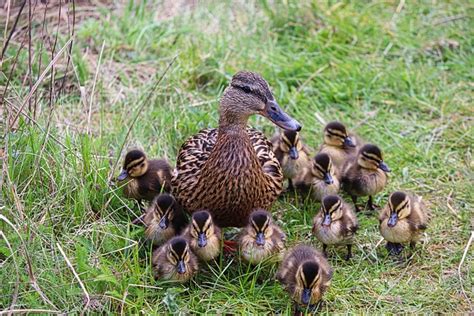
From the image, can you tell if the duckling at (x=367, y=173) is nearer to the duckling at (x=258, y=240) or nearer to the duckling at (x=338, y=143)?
the duckling at (x=338, y=143)

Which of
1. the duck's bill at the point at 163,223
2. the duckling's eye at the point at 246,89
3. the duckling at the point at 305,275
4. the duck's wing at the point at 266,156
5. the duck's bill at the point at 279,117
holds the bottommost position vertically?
the duckling at the point at 305,275

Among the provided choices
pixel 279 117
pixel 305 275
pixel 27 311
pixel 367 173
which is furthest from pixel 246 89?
pixel 27 311

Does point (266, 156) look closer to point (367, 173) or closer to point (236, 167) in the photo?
point (236, 167)

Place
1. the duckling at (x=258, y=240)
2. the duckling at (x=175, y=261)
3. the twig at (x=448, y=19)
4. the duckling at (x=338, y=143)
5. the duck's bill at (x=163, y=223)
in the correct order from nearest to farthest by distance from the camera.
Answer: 1. the duckling at (x=175, y=261)
2. the duckling at (x=258, y=240)
3. the duck's bill at (x=163, y=223)
4. the duckling at (x=338, y=143)
5. the twig at (x=448, y=19)

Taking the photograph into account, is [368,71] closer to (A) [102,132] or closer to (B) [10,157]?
(A) [102,132]

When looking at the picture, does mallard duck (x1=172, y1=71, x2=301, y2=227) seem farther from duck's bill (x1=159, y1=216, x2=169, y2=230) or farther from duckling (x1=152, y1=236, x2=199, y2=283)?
duckling (x1=152, y1=236, x2=199, y2=283)

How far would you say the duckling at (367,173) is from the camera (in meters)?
4.86

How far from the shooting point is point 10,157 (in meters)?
4.29

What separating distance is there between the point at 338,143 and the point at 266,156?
2.25 feet

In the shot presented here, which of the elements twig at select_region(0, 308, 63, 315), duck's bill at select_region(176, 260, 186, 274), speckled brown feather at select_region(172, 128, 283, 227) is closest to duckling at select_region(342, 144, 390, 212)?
speckled brown feather at select_region(172, 128, 283, 227)

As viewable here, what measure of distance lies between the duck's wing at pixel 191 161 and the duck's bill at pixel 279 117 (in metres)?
0.44

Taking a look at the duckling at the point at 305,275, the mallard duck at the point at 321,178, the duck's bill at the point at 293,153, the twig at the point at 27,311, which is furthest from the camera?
the duck's bill at the point at 293,153

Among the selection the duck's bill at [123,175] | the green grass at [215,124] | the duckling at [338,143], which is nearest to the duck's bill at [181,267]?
the green grass at [215,124]

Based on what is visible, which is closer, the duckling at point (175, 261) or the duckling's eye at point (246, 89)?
the duckling at point (175, 261)
